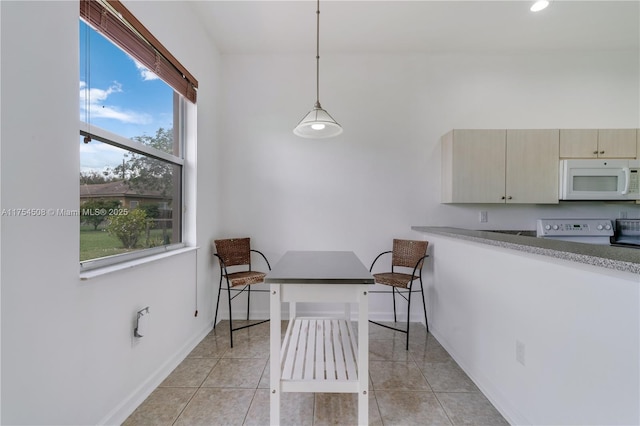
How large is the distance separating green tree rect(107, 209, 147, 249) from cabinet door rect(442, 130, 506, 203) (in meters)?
2.72

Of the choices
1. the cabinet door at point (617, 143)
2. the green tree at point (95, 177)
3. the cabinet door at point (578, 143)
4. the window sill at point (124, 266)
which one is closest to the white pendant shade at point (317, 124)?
the green tree at point (95, 177)

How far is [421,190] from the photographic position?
278 centimetres

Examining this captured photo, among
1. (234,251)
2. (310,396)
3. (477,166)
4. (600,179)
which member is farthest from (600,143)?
(234,251)

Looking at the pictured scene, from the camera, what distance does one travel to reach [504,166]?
8.08 feet

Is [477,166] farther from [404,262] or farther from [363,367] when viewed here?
[363,367]

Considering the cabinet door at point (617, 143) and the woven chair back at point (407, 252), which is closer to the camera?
the cabinet door at point (617, 143)

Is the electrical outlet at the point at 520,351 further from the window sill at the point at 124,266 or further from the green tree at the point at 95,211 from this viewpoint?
the green tree at the point at 95,211

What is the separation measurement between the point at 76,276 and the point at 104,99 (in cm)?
97

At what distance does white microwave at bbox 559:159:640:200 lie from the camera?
234 cm

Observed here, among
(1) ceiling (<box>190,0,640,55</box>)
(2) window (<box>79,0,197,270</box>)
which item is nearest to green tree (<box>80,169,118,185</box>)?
(2) window (<box>79,0,197,270</box>)

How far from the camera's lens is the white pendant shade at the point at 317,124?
1657 mm

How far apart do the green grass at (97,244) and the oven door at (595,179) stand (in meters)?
3.76

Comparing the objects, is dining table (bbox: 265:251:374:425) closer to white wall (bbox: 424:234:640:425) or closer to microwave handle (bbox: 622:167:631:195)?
white wall (bbox: 424:234:640:425)

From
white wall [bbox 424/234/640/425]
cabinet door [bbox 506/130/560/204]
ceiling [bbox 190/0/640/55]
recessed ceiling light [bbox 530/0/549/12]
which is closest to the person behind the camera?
white wall [bbox 424/234/640/425]
